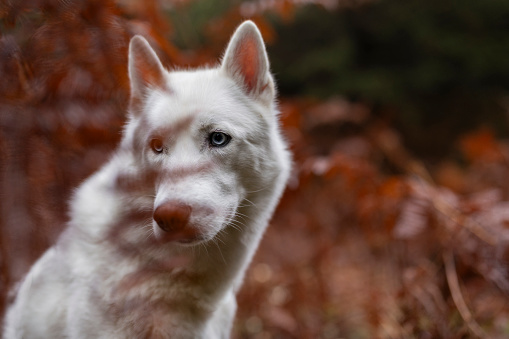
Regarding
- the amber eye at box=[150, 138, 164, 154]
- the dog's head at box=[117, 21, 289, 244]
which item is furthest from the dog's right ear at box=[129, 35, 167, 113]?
the amber eye at box=[150, 138, 164, 154]

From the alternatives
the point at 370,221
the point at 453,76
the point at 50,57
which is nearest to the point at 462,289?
the point at 370,221

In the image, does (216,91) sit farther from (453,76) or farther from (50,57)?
(453,76)

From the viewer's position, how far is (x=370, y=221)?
3268mm

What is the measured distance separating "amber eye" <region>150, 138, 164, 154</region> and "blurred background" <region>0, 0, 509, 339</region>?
0.59ft

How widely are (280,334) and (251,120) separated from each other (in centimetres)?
183

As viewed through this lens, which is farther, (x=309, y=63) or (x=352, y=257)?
(x=309, y=63)

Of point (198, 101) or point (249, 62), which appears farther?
point (249, 62)

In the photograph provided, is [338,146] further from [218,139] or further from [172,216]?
[172,216]

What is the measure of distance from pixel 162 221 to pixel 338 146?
164 inches

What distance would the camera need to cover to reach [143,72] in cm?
154

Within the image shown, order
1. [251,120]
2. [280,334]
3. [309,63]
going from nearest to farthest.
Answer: [251,120] < [280,334] < [309,63]

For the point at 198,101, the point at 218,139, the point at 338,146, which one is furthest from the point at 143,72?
the point at 338,146

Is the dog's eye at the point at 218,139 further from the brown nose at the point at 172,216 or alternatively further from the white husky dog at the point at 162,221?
the brown nose at the point at 172,216

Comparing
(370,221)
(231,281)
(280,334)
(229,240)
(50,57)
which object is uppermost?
(50,57)
